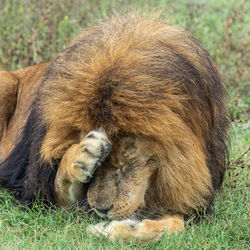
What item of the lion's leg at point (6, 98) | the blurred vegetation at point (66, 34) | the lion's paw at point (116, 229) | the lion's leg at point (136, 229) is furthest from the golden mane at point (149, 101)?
the blurred vegetation at point (66, 34)

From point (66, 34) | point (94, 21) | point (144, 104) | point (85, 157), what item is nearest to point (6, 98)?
point (85, 157)

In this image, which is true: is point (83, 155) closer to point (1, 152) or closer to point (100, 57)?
point (100, 57)

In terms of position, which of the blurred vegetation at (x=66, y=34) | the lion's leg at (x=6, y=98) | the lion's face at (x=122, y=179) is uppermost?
the lion's face at (x=122, y=179)

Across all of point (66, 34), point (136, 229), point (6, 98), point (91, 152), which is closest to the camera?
point (91, 152)

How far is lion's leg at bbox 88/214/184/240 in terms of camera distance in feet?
10.7

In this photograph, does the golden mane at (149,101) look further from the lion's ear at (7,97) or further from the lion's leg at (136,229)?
the lion's ear at (7,97)

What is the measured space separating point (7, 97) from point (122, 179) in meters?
2.06

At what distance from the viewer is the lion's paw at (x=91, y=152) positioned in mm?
3174

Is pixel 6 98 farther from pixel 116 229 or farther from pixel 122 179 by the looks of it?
pixel 116 229

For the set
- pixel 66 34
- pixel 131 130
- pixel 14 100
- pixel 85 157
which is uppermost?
pixel 131 130

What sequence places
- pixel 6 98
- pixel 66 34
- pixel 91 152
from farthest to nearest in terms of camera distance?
pixel 66 34, pixel 6 98, pixel 91 152

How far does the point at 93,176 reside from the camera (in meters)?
3.37

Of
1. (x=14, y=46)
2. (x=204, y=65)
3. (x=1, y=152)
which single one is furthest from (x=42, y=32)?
(x=204, y=65)

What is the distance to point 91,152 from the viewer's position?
318 centimetres
